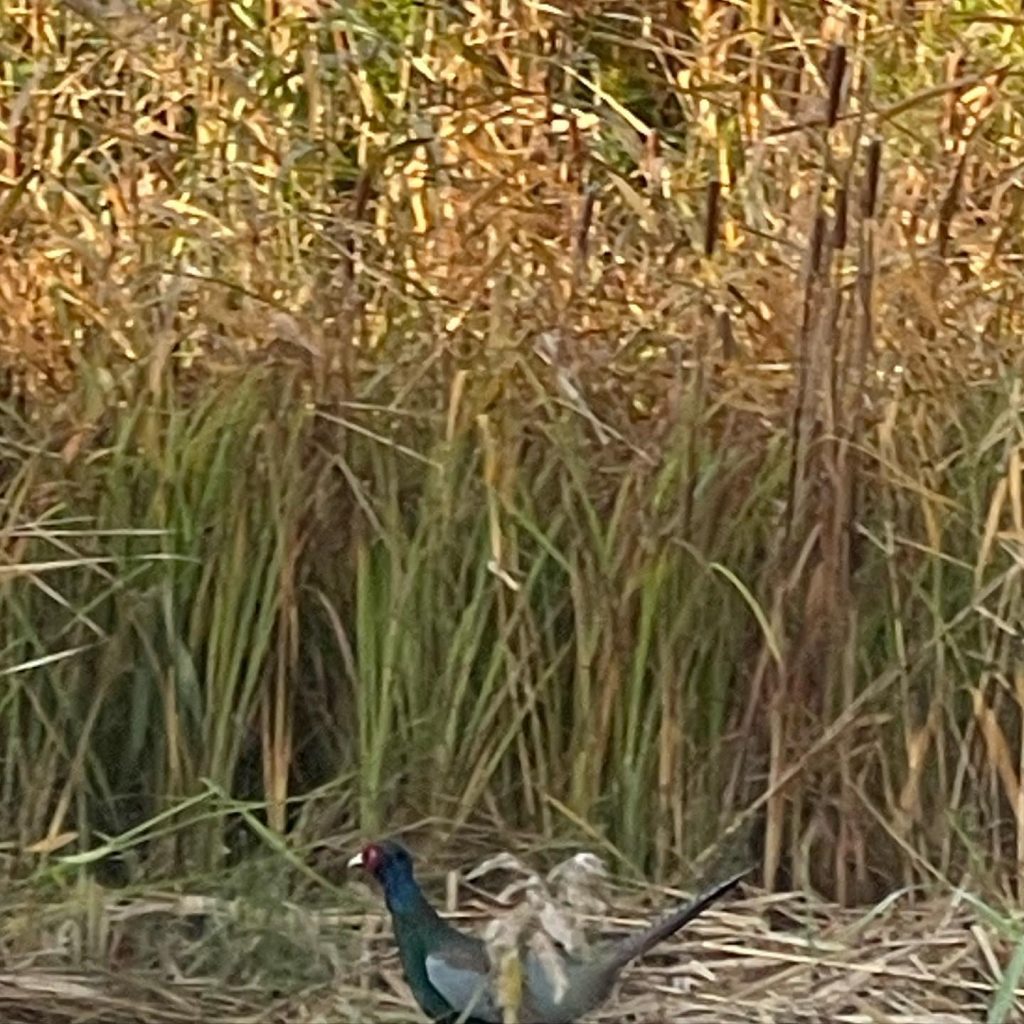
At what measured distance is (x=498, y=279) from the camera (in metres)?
1.45

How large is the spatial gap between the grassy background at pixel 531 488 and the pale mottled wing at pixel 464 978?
0.18 m

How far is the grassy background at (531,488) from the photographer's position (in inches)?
53.5

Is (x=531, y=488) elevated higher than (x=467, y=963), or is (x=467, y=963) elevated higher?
(x=531, y=488)

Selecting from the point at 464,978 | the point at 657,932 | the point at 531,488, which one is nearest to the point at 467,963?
the point at 464,978

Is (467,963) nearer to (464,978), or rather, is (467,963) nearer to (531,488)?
(464,978)

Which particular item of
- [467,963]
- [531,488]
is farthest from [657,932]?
[531,488]

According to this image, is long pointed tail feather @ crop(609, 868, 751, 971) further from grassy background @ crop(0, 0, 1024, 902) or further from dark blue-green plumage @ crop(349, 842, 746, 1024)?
grassy background @ crop(0, 0, 1024, 902)

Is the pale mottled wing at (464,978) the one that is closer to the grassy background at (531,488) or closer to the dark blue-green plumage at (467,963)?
the dark blue-green plumage at (467,963)

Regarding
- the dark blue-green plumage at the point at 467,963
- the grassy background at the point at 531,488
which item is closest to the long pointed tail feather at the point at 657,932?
the dark blue-green plumage at the point at 467,963

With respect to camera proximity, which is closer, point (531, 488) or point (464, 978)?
point (464, 978)

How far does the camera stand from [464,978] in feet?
3.95

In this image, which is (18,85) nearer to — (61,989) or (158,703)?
(158,703)

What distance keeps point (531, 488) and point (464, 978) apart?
14.5 inches

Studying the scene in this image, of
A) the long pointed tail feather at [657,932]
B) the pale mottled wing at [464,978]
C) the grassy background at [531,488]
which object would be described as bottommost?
the pale mottled wing at [464,978]
